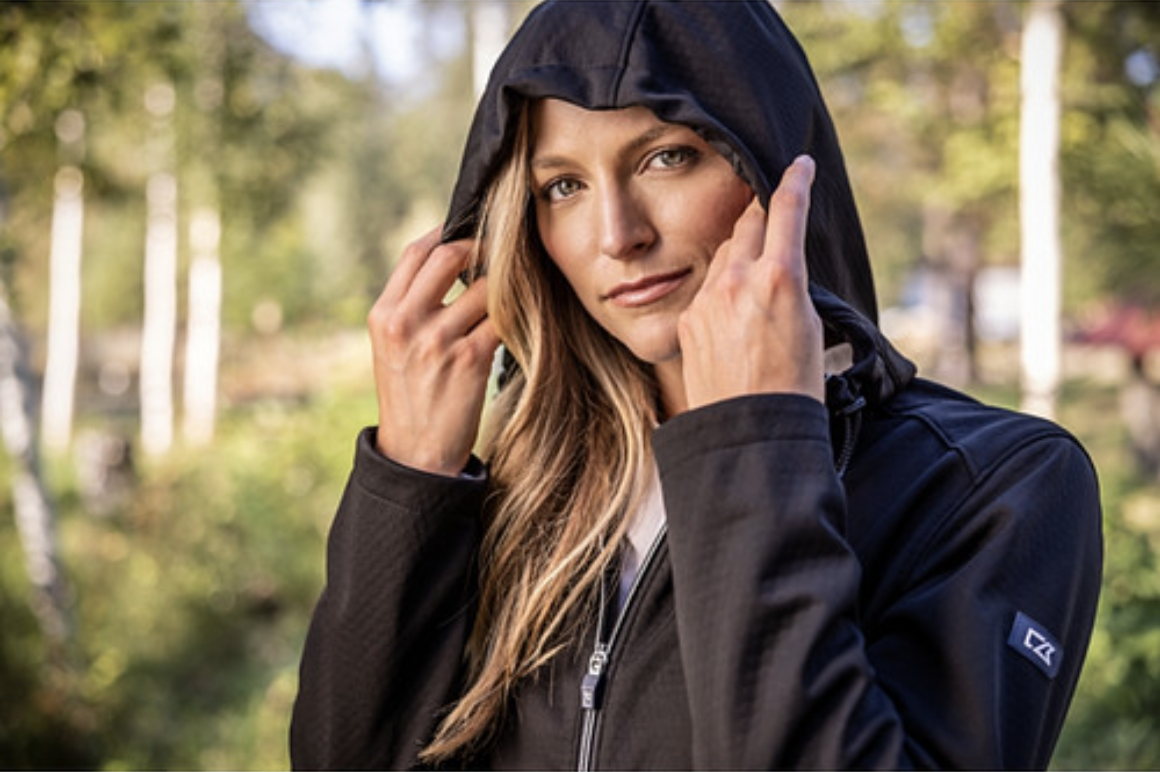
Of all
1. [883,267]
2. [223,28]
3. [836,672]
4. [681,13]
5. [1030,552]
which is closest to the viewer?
[836,672]

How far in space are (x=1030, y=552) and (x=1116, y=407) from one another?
577 inches

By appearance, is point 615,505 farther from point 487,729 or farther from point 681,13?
point 681,13

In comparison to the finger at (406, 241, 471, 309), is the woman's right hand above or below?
below

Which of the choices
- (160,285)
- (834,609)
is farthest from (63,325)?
(834,609)

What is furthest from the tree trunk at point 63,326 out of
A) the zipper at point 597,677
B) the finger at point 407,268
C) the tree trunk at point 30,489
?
the zipper at point 597,677

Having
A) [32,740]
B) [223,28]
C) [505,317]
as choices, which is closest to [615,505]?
[505,317]

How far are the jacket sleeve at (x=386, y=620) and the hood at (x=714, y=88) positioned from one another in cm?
46

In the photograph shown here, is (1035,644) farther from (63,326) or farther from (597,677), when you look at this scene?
(63,326)

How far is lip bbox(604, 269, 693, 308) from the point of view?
1.58 metres

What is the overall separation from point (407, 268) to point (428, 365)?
143 mm

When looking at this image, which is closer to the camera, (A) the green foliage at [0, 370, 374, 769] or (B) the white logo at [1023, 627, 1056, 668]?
(B) the white logo at [1023, 627, 1056, 668]

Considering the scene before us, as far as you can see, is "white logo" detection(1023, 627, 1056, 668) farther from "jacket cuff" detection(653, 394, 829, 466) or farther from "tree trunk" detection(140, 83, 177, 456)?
"tree trunk" detection(140, 83, 177, 456)

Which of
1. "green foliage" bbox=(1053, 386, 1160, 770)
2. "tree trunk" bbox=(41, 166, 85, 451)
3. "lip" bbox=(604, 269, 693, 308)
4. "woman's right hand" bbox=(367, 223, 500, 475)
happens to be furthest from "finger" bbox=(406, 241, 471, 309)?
A: "tree trunk" bbox=(41, 166, 85, 451)

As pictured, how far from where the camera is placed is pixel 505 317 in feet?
5.87
